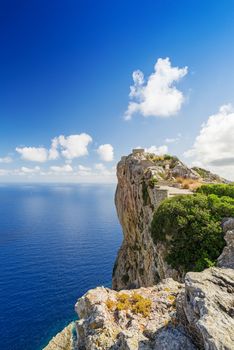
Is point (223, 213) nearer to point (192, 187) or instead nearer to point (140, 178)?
point (192, 187)

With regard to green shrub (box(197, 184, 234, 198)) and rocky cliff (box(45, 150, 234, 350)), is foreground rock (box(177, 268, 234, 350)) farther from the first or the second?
green shrub (box(197, 184, 234, 198))

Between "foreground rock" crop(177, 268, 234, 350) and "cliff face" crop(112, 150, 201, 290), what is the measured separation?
1788cm

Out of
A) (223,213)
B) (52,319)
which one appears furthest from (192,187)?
(52,319)

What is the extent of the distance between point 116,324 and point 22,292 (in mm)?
64135

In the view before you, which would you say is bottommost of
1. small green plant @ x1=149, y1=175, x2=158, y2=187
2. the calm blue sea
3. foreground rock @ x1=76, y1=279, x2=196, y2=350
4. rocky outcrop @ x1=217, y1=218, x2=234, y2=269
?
the calm blue sea

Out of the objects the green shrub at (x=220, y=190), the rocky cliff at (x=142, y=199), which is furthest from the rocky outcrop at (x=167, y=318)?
the green shrub at (x=220, y=190)

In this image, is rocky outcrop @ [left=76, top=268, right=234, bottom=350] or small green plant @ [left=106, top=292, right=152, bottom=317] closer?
rocky outcrop @ [left=76, top=268, right=234, bottom=350]

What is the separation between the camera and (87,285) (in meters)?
67.1

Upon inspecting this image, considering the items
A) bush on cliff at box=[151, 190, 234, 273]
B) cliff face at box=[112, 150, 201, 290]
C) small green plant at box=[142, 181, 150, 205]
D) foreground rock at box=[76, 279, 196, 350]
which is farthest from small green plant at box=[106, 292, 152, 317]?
small green plant at box=[142, 181, 150, 205]

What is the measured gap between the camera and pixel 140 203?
4278 centimetres

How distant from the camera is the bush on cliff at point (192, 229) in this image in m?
20.3

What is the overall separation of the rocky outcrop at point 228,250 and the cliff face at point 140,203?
995cm

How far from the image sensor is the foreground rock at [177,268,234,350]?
6.79m

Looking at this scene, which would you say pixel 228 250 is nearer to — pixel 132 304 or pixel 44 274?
pixel 132 304
